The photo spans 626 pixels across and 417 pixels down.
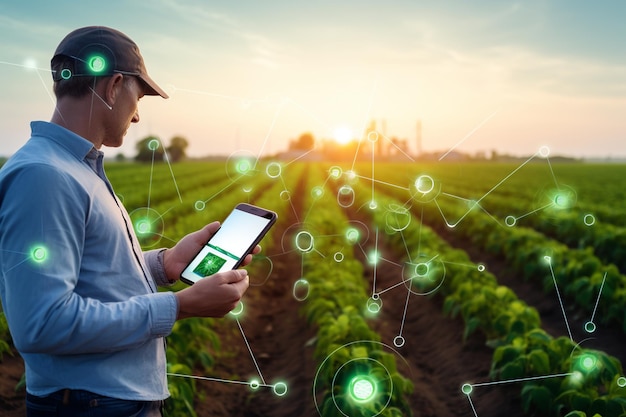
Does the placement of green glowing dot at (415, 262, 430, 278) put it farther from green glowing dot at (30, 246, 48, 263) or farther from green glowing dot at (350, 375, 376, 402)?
green glowing dot at (30, 246, 48, 263)

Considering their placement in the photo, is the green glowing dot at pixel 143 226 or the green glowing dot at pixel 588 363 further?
the green glowing dot at pixel 588 363

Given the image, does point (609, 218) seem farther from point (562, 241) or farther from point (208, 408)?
point (208, 408)

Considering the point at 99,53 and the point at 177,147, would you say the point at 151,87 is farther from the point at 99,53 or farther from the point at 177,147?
the point at 177,147

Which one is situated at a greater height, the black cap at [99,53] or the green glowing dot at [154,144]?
the black cap at [99,53]

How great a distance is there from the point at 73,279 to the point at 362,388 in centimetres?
287

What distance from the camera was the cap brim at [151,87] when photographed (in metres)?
2.20

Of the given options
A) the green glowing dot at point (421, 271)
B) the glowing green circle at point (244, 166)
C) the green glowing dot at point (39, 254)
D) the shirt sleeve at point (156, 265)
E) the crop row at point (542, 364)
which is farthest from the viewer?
the green glowing dot at point (421, 271)

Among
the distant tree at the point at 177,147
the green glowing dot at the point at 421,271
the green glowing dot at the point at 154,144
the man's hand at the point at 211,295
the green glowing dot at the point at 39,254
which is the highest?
the green glowing dot at the point at 154,144

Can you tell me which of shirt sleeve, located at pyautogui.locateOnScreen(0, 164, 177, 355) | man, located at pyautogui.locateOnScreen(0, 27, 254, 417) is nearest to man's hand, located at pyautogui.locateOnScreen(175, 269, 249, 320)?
man, located at pyautogui.locateOnScreen(0, 27, 254, 417)

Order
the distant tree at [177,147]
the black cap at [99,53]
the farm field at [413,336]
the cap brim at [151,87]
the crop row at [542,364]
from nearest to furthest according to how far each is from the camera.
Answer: the black cap at [99,53]
the cap brim at [151,87]
the crop row at [542,364]
the farm field at [413,336]
the distant tree at [177,147]

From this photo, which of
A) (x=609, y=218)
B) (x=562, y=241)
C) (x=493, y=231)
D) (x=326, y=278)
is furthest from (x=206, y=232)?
(x=609, y=218)

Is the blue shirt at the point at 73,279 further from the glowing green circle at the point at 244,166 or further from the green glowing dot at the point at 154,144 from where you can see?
the green glowing dot at the point at 154,144

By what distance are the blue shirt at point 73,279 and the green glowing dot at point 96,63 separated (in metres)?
0.23

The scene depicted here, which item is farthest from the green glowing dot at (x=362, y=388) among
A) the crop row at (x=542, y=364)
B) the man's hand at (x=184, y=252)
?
the man's hand at (x=184, y=252)
